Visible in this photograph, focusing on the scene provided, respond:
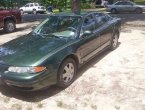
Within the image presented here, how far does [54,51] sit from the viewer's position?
5.34 m

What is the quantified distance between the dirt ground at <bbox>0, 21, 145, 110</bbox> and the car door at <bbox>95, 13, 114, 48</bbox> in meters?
0.67

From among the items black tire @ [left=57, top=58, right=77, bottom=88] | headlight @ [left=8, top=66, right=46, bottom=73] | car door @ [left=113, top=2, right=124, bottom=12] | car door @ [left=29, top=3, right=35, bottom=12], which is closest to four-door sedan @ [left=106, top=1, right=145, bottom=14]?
car door @ [left=113, top=2, right=124, bottom=12]

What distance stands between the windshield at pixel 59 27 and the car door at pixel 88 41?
23 centimetres

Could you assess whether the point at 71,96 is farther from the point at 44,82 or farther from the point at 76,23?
the point at 76,23

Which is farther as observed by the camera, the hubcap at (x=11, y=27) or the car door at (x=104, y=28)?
the hubcap at (x=11, y=27)

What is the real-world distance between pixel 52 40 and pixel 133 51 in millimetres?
3594

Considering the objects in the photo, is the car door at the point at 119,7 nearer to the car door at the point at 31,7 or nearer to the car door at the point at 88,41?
the car door at the point at 31,7

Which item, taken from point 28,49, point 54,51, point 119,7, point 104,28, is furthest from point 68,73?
point 119,7

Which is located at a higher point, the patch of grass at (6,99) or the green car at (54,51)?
the green car at (54,51)

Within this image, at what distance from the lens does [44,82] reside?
499cm

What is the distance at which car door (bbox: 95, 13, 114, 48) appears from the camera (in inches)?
284

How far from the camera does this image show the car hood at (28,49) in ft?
16.9

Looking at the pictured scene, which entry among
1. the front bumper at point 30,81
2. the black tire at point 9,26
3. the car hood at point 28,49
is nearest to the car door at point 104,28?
the car hood at point 28,49

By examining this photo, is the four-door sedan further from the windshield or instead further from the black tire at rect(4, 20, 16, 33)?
the windshield
